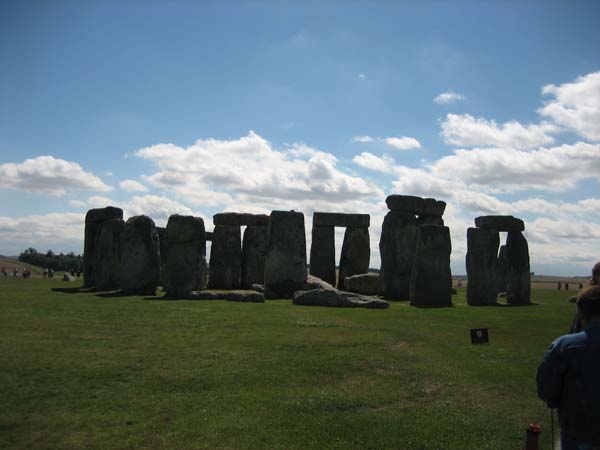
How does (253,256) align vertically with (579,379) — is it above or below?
above

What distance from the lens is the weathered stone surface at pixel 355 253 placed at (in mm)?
29172

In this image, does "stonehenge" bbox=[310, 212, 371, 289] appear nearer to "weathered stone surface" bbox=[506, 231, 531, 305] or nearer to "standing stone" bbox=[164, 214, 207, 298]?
"weathered stone surface" bbox=[506, 231, 531, 305]

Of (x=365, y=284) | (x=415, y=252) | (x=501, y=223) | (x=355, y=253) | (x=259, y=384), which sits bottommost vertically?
(x=259, y=384)

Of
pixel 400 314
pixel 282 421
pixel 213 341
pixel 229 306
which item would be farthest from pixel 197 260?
pixel 282 421

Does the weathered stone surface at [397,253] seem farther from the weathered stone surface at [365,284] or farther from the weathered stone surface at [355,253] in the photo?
the weathered stone surface at [355,253]

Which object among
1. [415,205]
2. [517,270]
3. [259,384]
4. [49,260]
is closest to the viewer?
[259,384]

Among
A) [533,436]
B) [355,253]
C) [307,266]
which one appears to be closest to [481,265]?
[307,266]

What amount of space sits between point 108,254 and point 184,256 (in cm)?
568

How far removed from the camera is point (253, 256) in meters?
30.0

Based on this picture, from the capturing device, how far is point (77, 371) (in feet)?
27.7

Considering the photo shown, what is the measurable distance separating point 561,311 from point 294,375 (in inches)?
506

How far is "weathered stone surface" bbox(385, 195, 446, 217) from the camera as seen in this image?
954 inches

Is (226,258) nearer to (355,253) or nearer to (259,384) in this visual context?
(355,253)

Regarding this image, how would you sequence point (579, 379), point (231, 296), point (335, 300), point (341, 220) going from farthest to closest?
point (341, 220) < point (231, 296) < point (335, 300) < point (579, 379)
